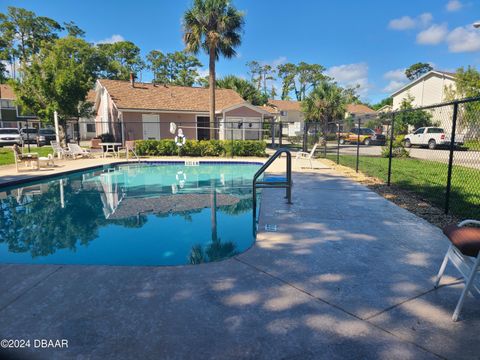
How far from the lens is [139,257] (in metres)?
4.92

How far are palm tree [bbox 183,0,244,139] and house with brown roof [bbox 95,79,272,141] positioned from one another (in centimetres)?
489

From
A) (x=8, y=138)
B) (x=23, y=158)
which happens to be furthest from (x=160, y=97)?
(x=23, y=158)

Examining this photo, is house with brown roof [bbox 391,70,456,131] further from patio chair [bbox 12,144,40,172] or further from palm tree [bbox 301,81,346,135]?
patio chair [bbox 12,144,40,172]

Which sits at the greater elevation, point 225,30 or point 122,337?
point 225,30

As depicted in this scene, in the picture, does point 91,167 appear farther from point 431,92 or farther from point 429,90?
point 429,90

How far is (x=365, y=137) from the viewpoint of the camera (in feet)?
98.4

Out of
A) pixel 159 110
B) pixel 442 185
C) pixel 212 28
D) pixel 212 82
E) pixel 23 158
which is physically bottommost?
pixel 442 185

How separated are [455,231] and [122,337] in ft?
9.47

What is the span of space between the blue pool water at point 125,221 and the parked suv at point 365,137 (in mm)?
19316

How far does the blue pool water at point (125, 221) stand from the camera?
16.7ft

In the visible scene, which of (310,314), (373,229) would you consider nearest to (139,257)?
(310,314)

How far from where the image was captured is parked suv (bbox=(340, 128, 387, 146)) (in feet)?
89.0

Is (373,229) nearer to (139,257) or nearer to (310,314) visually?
(310,314)

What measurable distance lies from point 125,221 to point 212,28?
16725 millimetres
